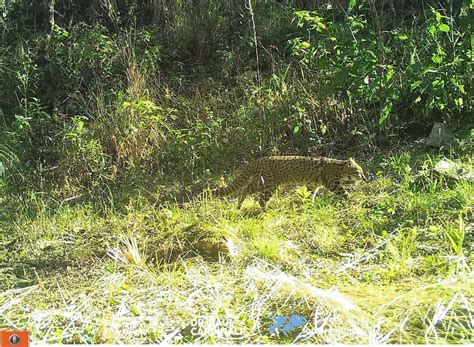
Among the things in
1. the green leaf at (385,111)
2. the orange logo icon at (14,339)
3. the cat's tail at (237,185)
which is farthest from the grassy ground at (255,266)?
the green leaf at (385,111)

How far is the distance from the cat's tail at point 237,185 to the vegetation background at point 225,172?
20 centimetres

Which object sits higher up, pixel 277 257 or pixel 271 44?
pixel 271 44

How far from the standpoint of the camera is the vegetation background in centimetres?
396

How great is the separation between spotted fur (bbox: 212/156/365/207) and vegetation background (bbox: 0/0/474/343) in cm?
20

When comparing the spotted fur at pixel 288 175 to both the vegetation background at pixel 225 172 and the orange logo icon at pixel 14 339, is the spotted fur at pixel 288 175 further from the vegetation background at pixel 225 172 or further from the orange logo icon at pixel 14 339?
the orange logo icon at pixel 14 339

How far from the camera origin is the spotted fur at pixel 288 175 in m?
6.16

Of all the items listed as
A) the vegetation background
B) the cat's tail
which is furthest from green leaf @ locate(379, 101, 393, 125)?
Result: the cat's tail

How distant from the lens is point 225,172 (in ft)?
24.2

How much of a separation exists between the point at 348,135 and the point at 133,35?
14.5ft

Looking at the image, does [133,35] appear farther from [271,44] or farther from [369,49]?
[369,49]

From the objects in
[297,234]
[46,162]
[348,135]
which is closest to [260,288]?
[297,234]

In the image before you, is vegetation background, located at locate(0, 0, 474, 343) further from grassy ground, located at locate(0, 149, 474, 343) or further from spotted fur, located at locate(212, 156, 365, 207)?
spotted fur, located at locate(212, 156, 365, 207)

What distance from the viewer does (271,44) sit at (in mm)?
9633

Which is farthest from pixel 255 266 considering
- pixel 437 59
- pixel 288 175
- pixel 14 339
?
pixel 437 59
